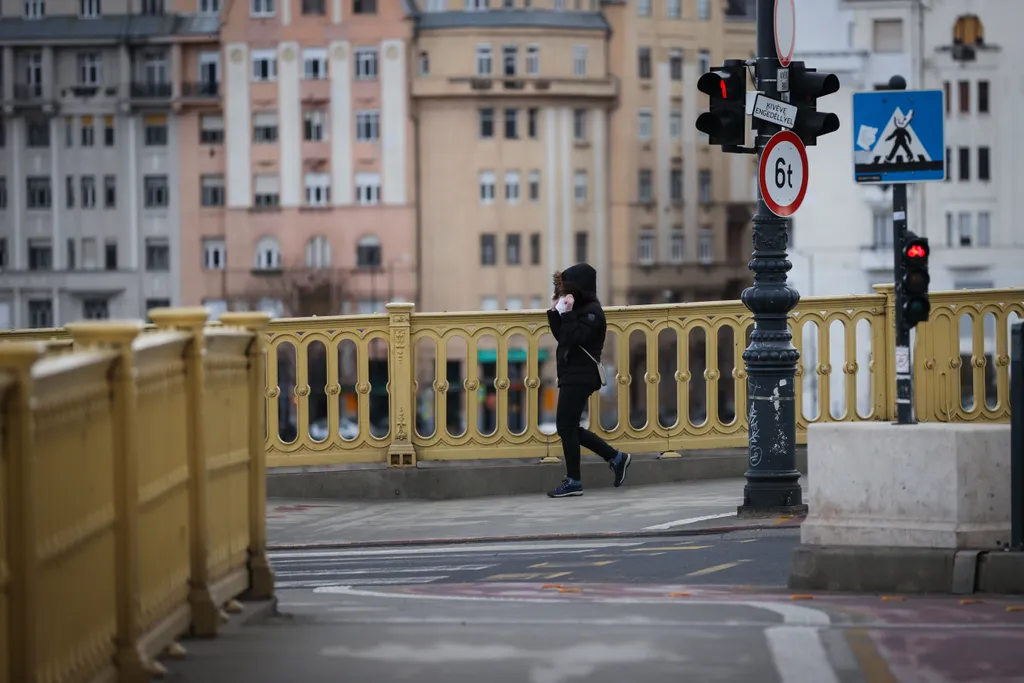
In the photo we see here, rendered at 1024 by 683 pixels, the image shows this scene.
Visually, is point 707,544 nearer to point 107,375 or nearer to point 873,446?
point 873,446

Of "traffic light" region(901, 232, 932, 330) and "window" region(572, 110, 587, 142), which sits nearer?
"traffic light" region(901, 232, 932, 330)

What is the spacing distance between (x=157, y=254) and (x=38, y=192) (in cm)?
649

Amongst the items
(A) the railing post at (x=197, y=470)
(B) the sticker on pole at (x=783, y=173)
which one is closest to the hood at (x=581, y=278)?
(B) the sticker on pole at (x=783, y=173)

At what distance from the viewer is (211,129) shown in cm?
10719

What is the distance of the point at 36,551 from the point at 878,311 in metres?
12.4

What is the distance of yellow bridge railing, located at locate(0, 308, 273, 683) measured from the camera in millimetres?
5801

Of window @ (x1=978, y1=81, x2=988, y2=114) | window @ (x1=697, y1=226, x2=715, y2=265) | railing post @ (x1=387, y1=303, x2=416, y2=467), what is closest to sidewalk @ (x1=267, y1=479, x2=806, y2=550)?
railing post @ (x1=387, y1=303, x2=416, y2=467)

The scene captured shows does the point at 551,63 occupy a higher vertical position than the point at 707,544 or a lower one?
higher

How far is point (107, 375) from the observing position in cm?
682

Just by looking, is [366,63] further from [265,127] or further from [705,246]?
[705,246]

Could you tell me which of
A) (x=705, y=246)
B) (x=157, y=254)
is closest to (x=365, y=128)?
(x=157, y=254)

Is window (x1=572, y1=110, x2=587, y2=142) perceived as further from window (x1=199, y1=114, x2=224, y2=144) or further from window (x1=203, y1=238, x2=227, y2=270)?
window (x1=203, y1=238, x2=227, y2=270)

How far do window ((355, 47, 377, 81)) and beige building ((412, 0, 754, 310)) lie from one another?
200 centimetres

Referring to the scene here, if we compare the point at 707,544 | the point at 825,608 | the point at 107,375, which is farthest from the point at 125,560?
the point at 707,544
